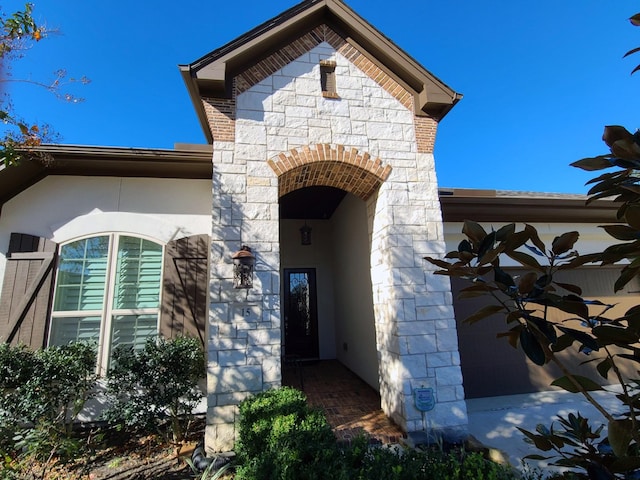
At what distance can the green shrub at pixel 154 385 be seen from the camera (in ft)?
14.0

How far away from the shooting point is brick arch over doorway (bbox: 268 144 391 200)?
4.82m

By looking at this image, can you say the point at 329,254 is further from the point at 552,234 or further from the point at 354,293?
the point at 552,234

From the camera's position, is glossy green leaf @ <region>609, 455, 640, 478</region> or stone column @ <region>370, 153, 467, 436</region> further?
stone column @ <region>370, 153, 467, 436</region>

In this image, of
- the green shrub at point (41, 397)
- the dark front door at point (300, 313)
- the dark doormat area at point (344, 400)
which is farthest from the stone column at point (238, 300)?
the dark front door at point (300, 313)

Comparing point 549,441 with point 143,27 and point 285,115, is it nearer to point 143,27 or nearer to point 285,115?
point 285,115

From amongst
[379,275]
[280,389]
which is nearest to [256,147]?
[379,275]

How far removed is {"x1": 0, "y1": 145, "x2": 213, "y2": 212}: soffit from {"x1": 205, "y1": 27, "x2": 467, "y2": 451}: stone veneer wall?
81 cm

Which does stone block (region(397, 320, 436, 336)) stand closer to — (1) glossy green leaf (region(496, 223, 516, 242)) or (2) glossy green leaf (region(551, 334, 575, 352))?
(2) glossy green leaf (region(551, 334, 575, 352))

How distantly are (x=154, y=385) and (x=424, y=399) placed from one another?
12.3 ft

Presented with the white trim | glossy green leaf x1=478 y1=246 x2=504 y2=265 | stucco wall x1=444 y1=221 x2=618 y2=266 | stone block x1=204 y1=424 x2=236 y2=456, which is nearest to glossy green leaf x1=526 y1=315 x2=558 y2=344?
glossy green leaf x1=478 y1=246 x2=504 y2=265

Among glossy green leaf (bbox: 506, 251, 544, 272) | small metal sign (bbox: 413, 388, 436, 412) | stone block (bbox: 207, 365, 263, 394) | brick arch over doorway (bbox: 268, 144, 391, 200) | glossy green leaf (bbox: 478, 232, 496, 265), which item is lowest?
small metal sign (bbox: 413, 388, 436, 412)

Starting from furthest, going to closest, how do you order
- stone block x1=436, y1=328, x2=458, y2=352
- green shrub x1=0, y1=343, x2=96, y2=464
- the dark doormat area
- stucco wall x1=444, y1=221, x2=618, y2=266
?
stucco wall x1=444, y1=221, x2=618, y2=266 → stone block x1=436, y1=328, x2=458, y2=352 → the dark doormat area → green shrub x1=0, y1=343, x2=96, y2=464

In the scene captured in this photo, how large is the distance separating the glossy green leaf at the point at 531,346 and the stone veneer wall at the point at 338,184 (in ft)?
11.0

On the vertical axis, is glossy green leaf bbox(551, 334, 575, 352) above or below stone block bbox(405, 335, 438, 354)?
above
